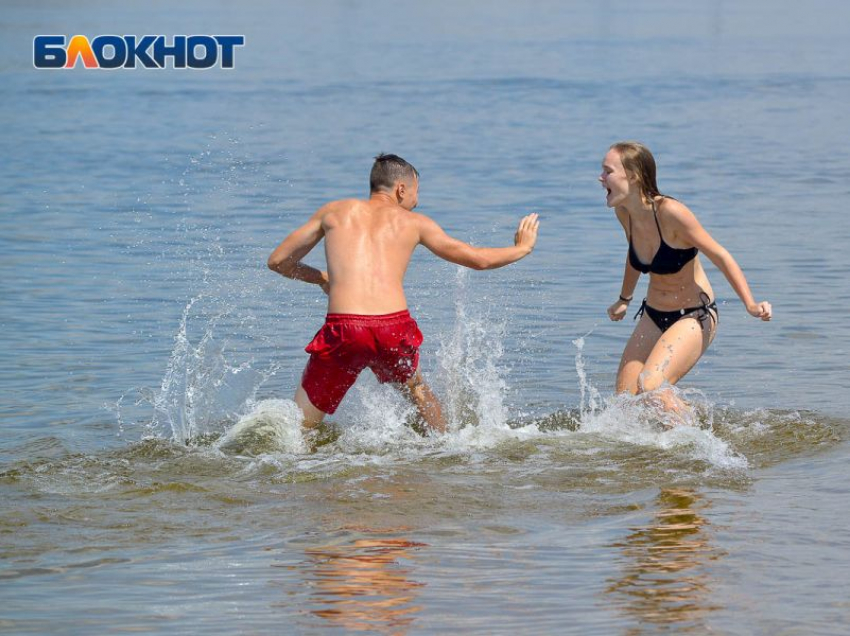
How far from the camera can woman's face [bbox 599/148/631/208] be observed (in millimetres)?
7828

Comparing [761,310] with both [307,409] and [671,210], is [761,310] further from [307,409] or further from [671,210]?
[307,409]

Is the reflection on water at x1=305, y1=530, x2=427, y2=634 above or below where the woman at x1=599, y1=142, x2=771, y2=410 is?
below

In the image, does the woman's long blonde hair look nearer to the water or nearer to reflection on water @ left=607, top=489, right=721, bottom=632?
the water

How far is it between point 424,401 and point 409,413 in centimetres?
27

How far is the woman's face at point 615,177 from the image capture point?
25.7 feet

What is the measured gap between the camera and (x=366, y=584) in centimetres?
569

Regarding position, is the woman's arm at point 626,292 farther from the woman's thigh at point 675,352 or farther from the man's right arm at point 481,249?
the man's right arm at point 481,249

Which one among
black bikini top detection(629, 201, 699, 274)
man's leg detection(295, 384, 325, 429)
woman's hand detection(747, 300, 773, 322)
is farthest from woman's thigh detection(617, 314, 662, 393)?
man's leg detection(295, 384, 325, 429)

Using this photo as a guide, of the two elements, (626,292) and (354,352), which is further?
(626,292)

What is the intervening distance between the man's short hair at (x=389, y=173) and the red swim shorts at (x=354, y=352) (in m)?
0.74

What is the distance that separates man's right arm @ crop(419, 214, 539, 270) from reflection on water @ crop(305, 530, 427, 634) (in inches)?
71.4

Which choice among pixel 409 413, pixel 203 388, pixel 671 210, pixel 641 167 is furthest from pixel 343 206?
pixel 203 388

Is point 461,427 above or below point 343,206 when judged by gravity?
below

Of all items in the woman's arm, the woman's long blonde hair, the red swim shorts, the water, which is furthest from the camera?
the woman's arm
